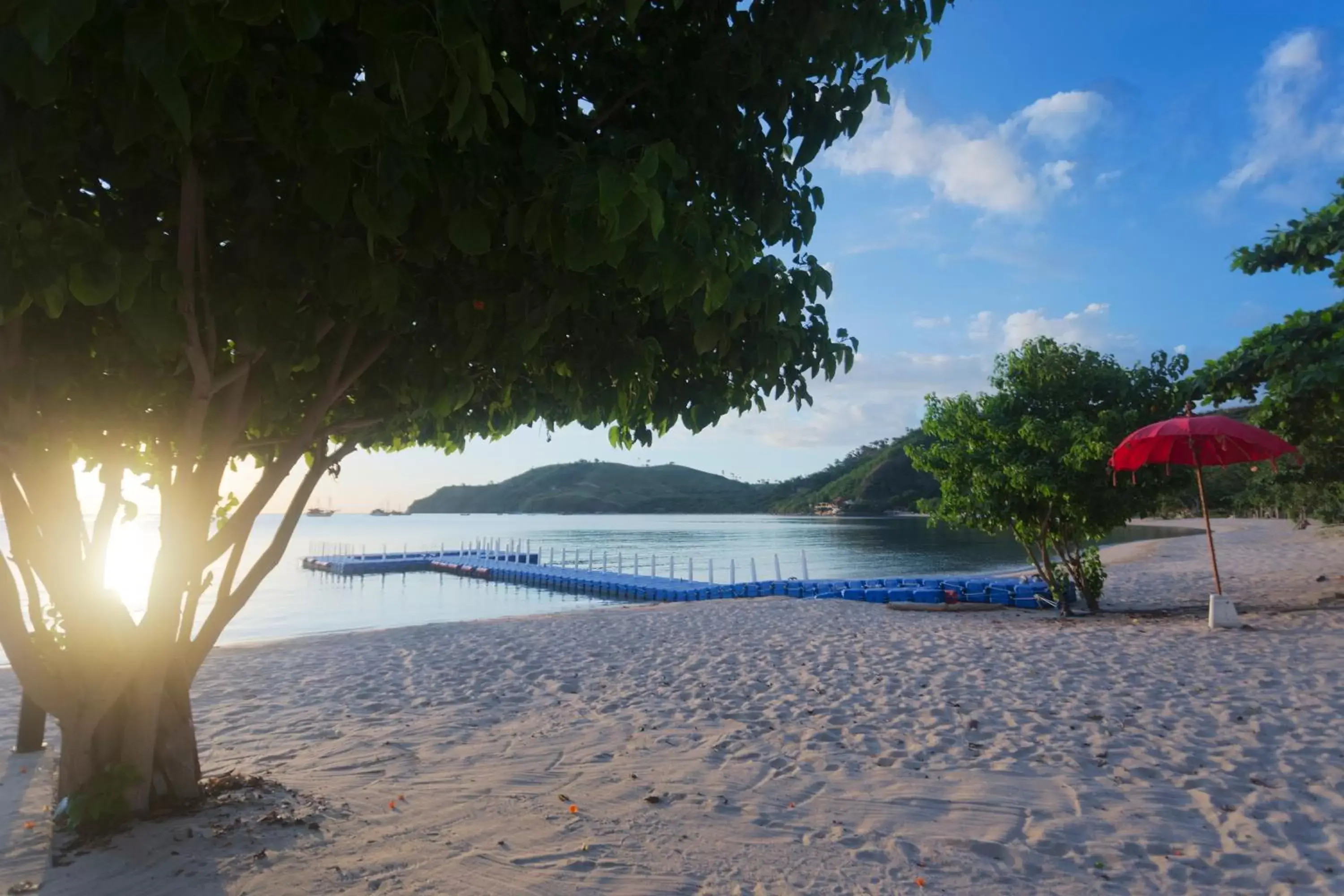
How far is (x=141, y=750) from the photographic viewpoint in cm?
387

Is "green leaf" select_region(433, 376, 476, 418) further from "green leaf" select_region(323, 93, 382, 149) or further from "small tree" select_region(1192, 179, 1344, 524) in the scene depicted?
"small tree" select_region(1192, 179, 1344, 524)

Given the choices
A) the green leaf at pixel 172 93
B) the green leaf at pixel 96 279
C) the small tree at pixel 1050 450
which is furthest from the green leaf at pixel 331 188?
the small tree at pixel 1050 450

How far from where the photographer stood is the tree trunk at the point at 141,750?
379 cm

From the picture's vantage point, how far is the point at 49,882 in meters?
3.40

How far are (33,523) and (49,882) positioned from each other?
5.37ft

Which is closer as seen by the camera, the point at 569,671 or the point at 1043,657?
the point at 1043,657

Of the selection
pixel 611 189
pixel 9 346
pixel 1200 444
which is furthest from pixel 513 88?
pixel 1200 444

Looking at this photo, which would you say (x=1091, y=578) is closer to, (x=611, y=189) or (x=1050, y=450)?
(x=1050, y=450)

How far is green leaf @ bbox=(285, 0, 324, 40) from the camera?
1.54 meters

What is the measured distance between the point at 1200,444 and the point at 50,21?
11.6 meters

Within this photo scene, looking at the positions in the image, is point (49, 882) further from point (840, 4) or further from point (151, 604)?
point (840, 4)

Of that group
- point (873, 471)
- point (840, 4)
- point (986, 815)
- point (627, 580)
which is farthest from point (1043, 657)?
point (873, 471)

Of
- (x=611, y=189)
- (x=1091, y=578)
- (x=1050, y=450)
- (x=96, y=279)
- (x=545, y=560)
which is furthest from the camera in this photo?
(x=545, y=560)

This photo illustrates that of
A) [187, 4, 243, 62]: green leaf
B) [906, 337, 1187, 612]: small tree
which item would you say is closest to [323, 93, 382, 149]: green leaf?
[187, 4, 243, 62]: green leaf
